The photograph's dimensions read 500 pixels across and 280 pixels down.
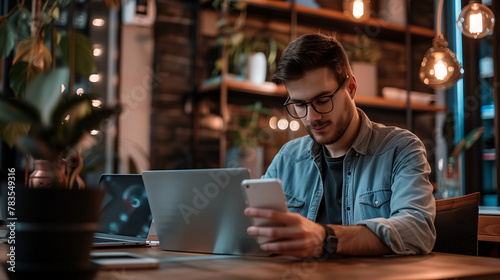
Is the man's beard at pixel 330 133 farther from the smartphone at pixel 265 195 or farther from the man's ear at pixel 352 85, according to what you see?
the smartphone at pixel 265 195

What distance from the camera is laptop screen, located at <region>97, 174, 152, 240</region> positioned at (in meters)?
1.64

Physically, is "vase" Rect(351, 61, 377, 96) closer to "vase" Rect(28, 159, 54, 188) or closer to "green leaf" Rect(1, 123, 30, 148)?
"green leaf" Rect(1, 123, 30, 148)

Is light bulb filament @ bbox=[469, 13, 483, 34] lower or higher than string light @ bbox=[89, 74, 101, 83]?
higher

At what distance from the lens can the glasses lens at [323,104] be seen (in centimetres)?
185

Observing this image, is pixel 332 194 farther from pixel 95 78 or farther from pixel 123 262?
pixel 95 78

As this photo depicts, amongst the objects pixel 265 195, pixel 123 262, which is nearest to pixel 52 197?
pixel 123 262

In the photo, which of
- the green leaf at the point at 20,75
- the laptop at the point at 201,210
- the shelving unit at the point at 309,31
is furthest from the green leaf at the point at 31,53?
the shelving unit at the point at 309,31

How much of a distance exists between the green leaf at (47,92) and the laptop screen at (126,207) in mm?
814

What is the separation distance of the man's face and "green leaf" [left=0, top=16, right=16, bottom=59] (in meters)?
1.11

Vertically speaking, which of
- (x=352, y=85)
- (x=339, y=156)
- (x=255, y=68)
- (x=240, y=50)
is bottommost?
(x=339, y=156)

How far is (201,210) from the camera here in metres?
1.37

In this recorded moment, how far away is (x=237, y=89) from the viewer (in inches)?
136

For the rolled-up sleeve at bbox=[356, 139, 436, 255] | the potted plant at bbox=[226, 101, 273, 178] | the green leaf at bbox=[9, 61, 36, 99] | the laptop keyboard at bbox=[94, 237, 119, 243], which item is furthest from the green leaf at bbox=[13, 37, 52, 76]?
the potted plant at bbox=[226, 101, 273, 178]

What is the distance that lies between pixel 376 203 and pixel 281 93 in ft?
6.44
